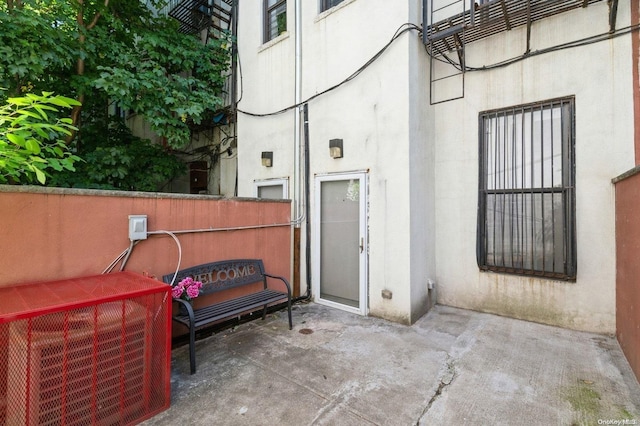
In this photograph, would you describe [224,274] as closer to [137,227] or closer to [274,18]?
[137,227]

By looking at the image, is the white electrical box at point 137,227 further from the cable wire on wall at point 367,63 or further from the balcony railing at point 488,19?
the balcony railing at point 488,19

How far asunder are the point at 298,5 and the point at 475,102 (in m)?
3.42

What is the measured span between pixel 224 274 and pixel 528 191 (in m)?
4.16

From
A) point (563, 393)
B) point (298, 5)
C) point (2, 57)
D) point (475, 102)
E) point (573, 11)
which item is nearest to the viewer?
point (563, 393)

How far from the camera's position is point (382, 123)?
4246mm

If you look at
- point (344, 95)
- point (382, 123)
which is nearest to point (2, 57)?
point (344, 95)

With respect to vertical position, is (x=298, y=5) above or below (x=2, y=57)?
above

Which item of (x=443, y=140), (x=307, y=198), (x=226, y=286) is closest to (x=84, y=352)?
(x=226, y=286)

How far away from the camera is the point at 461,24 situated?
12.8 feet

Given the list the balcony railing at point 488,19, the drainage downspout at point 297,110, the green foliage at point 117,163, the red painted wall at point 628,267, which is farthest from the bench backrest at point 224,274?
the red painted wall at point 628,267

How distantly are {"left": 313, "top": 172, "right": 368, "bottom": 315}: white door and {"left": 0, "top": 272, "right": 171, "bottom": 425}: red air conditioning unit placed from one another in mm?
2772

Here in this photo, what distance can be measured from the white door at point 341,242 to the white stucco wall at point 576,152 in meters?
1.29

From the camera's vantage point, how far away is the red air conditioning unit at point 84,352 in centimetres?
179

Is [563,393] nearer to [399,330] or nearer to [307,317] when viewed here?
[399,330]
